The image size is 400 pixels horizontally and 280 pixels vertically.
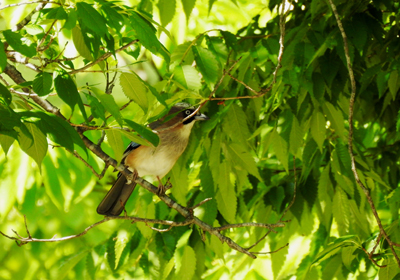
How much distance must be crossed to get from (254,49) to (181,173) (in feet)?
3.45

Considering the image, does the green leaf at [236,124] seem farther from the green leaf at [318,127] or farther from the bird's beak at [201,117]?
the green leaf at [318,127]

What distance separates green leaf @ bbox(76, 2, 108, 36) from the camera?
2.01 m

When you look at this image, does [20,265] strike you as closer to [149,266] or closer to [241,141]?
[149,266]

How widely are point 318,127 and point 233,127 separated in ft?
1.94

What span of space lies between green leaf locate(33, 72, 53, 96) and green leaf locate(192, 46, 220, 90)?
36.6 inches

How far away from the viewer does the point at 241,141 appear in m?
3.23

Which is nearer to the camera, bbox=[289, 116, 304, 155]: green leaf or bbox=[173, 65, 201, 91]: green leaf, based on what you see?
bbox=[173, 65, 201, 91]: green leaf

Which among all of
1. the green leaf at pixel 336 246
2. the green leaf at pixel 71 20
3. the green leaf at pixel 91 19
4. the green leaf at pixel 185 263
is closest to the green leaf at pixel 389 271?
the green leaf at pixel 336 246

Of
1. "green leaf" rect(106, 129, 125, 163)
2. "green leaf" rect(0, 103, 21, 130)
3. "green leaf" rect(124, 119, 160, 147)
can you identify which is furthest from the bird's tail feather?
"green leaf" rect(0, 103, 21, 130)

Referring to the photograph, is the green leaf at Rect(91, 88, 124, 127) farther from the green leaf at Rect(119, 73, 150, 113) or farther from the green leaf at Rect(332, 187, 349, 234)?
the green leaf at Rect(332, 187, 349, 234)

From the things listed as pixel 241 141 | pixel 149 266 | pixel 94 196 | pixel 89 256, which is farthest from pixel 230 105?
pixel 94 196

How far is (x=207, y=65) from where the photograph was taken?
108 inches

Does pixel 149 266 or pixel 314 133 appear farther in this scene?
pixel 149 266

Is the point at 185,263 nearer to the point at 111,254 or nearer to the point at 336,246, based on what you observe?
the point at 111,254
